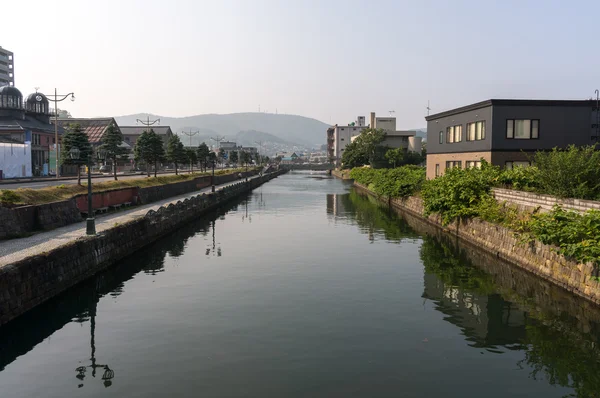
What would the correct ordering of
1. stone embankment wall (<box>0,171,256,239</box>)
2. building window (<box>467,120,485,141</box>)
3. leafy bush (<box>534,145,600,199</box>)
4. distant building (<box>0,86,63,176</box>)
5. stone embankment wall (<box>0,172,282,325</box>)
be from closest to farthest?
stone embankment wall (<box>0,172,282,325</box>)
stone embankment wall (<box>0,171,256,239</box>)
leafy bush (<box>534,145,600,199</box>)
building window (<box>467,120,485,141</box>)
distant building (<box>0,86,63,176</box>)

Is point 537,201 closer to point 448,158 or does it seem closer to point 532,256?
point 532,256

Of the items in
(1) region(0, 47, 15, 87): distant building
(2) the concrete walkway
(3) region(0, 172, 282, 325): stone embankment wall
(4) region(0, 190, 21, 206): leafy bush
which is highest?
(1) region(0, 47, 15, 87): distant building

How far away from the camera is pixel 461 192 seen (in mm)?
37406

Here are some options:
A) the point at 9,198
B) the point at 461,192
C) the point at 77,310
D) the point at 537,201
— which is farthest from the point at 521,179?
the point at 9,198

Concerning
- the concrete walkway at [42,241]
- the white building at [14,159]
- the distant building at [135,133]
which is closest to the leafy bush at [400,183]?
the concrete walkway at [42,241]

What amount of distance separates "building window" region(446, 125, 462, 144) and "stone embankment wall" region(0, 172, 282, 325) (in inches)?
1290

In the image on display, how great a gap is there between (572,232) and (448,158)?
3560cm

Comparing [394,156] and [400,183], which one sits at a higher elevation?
[394,156]

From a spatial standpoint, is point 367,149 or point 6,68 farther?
point 6,68

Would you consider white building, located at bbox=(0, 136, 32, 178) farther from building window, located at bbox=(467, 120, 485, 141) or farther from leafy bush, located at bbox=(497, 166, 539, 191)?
leafy bush, located at bbox=(497, 166, 539, 191)

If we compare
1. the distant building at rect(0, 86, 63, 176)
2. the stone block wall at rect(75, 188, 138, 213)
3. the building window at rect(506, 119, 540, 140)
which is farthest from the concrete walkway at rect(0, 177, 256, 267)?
the distant building at rect(0, 86, 63, 176)

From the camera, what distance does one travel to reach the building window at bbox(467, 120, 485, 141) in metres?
47.5

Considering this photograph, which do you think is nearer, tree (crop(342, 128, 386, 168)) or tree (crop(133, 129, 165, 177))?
tree (crop(133, 129, 165, 177))

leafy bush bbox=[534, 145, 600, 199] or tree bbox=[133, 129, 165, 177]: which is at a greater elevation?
tree bbox=[133, 129, 165, 177]
